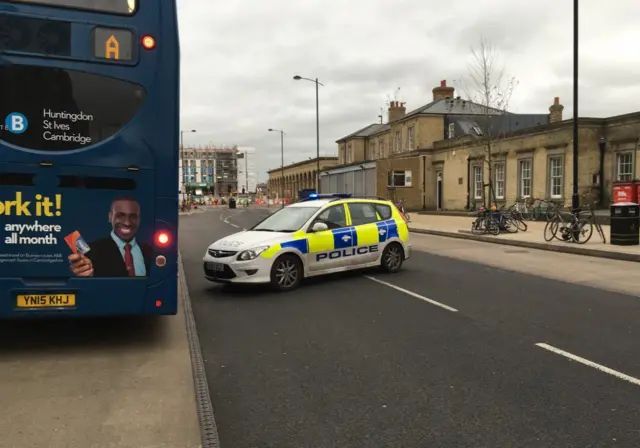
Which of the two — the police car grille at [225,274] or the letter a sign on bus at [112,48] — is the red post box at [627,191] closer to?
the police car grille at [225,274]

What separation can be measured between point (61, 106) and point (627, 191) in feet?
62.3

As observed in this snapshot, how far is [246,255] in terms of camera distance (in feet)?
29.4

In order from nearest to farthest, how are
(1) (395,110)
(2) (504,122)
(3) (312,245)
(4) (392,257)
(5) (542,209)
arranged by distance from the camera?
(3) (312,245) < (4) (392,257) < (5) (542,209) < (2) (504,122) < (1) (395,110)

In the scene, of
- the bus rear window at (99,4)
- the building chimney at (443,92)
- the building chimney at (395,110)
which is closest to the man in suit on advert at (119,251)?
the bus rear window at (99,4)

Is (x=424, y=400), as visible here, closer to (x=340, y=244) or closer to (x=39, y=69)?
(x=39, y=69)

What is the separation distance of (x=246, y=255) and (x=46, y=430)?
5.35 m

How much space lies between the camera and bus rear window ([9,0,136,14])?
5.20 meters

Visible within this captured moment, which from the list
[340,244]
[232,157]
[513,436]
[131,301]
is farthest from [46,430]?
[232,157]

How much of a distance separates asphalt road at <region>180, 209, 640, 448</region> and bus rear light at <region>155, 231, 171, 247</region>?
4.09ft

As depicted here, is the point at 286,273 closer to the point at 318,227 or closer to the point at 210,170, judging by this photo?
the point at 318,227

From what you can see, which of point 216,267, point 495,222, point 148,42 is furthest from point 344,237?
point 495,222

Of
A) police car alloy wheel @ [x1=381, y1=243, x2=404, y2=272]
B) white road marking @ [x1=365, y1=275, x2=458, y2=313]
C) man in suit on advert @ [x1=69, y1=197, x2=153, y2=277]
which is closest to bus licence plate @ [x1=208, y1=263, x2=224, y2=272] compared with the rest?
white road marking @ [x1=365, y1=275, x2=458, y2=313]

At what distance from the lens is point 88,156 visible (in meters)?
5.37

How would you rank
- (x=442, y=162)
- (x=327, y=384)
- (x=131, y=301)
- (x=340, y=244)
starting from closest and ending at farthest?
(x=327, y=384) → (x=131, y=301) → (x=340, y=244) → (x=442, y=162)
